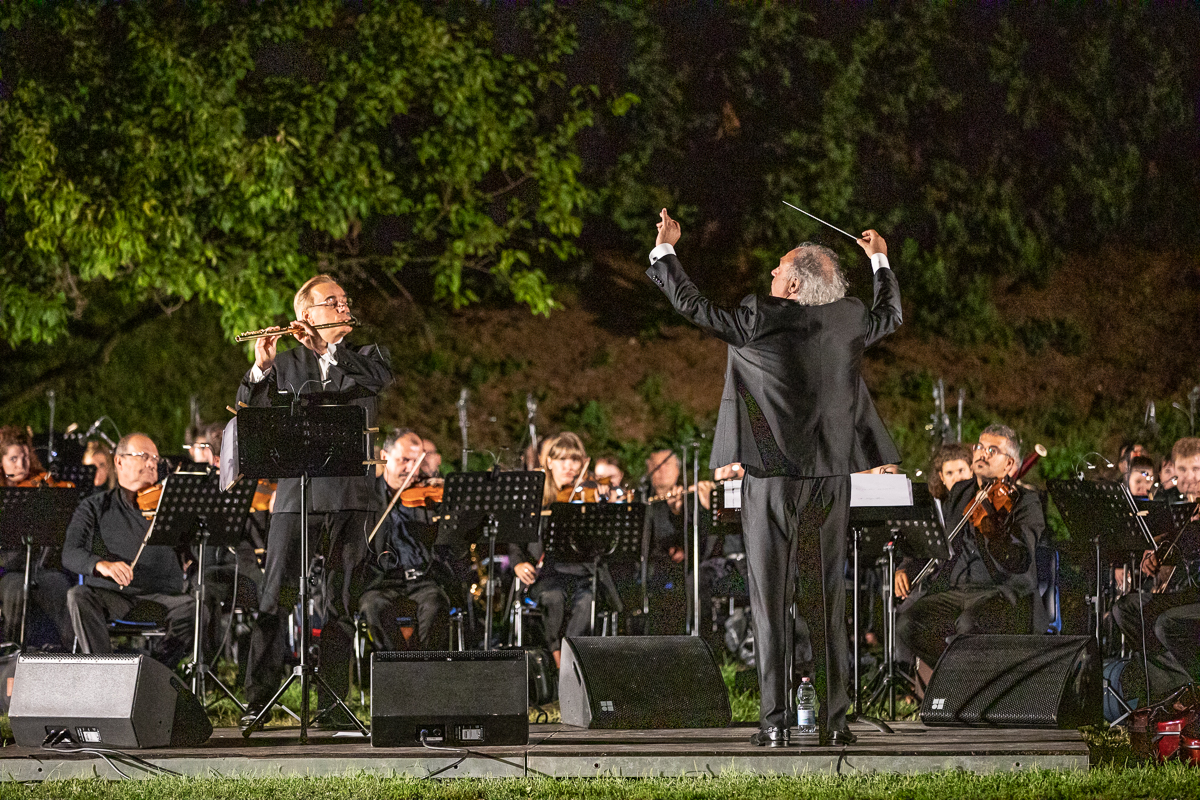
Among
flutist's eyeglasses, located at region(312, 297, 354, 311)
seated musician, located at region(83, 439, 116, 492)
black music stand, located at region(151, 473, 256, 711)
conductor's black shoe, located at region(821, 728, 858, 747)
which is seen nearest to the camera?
conductor's black shoe, located at region(821, 728, 858, 747)

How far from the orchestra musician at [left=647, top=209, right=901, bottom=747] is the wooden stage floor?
0.19 m

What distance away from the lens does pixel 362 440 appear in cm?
547

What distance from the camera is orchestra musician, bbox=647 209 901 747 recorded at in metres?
5.03

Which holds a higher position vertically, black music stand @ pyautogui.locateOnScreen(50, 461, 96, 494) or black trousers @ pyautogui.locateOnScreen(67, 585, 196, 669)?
black music stand @ pyautogui.locateOnScreen(50, 461, 96, 494)

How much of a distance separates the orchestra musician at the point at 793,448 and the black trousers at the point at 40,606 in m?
4.35

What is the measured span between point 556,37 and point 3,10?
496cm

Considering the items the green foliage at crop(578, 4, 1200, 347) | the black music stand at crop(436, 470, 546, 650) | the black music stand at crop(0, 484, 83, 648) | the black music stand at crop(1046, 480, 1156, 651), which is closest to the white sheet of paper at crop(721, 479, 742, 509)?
the black music stand at crop(436, 470, 546, 650)

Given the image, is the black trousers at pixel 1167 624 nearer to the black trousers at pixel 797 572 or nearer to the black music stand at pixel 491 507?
the black trousers at pixel 797 572

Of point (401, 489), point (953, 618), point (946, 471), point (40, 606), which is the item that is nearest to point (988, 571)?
point (953, 618)

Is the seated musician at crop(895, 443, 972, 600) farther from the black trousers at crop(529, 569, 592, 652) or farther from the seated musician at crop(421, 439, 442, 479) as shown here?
the seated musician at crop(421, 439, 442, 479)

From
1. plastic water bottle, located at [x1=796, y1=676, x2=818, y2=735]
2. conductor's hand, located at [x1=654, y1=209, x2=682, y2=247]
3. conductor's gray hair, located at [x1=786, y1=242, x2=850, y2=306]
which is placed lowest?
plastic water bottle, located at [x1=796, y1=676, x2=818, y2=735]

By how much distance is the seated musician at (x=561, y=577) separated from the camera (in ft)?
27.0

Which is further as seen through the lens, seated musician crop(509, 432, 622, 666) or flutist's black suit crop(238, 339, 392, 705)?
seated musician crop(509, 432, 622, 666)

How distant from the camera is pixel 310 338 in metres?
5.75
